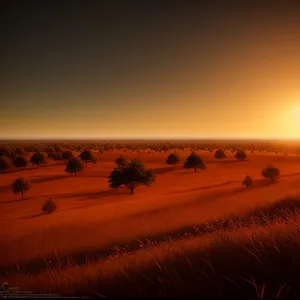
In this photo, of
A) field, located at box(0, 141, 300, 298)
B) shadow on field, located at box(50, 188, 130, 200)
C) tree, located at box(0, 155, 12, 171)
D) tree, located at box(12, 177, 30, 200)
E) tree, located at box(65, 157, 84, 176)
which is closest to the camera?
field, located at box(0, 141, 300, 298)

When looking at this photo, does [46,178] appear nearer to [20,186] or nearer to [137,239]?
[20,186]

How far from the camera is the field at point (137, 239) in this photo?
2.51 metres

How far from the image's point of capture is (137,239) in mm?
8508

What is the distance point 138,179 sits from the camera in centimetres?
2953

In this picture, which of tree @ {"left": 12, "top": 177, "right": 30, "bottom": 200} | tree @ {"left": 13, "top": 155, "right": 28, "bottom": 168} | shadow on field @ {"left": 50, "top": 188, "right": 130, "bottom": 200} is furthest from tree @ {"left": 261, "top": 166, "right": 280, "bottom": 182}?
tree @ {"left": 13, "top": 155, "right": 28, "bottom": 168}

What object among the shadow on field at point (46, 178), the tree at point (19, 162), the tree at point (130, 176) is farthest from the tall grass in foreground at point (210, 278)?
the tree at point (19, 162)

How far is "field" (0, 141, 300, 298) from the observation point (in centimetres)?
251

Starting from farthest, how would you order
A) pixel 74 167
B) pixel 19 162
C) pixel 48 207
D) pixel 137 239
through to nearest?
pixel 19 162
pixel 74 167
pixel 48 207
pixel 137 239

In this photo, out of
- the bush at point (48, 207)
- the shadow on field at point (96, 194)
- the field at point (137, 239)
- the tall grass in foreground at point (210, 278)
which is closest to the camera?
the tall grass in foreground at point (210, 278)

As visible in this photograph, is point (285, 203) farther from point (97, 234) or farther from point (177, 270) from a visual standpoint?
point (177, 270)

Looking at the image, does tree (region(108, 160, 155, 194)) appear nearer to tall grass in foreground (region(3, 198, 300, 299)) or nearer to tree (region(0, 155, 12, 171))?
tree (region(0, 155, 12, 171))

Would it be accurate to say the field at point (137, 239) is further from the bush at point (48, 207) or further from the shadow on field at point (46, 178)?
the bush at point (48, 207)

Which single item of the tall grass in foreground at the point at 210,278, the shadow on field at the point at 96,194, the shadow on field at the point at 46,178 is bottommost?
the shadow on field at the point at 96,194

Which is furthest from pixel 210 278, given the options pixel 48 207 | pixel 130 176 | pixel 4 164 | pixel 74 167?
pixel 4 164
